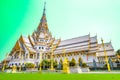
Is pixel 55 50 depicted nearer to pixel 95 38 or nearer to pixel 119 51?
pixel 95 38

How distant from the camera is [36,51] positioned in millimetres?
27188

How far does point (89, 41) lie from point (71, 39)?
14.0 feet

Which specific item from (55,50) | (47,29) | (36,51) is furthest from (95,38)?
(47,29)

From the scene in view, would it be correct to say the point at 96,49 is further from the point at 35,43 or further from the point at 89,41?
the point at 35,43

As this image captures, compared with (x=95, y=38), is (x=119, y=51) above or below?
below

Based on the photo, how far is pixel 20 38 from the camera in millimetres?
27516

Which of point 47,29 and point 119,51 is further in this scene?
point 47,29

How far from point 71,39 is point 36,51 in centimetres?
629

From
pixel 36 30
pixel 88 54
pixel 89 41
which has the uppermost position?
pixel 36 30

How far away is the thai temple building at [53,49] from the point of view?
73.2ft

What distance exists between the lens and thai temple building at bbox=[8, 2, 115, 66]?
22.3 m

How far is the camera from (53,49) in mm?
27359

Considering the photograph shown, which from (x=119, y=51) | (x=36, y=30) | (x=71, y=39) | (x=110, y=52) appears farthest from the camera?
(x=36, y=30)

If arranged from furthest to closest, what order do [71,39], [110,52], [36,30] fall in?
[36,30] → [71,39] → [110,52]
